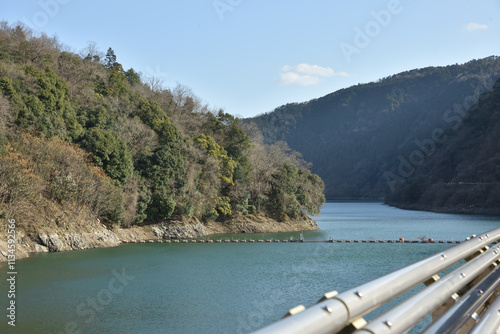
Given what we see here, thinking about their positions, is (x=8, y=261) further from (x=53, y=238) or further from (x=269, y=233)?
(x=269, y=233)

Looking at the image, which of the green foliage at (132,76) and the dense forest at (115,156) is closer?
the dense forest at (115,156)

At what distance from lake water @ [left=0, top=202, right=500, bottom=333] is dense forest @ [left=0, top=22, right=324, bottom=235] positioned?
354 cm

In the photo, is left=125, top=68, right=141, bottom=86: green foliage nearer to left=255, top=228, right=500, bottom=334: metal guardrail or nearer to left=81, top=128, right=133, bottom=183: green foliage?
left=81, top=128, right=133, bottom=183: green foliage

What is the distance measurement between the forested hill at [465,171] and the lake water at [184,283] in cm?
4051

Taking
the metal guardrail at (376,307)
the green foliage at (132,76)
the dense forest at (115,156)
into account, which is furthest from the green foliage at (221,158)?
the metal guardrail at (376,307)

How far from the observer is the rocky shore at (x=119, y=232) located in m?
23.5

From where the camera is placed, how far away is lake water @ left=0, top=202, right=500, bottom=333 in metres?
12.6

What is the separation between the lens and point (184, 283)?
18234 millimetres

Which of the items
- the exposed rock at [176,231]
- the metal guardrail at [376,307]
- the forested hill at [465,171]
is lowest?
the exposed rock at [176,231]

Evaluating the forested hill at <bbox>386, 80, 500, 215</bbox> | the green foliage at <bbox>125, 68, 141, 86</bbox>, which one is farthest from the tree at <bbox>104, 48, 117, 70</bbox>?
the forested hill at <bbox>386, 80, 500, 215</bbox>

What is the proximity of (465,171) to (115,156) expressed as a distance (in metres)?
59.5

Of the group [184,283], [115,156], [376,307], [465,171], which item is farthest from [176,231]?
[465,171]

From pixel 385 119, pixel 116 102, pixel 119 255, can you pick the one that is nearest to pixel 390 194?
pixel 385 119

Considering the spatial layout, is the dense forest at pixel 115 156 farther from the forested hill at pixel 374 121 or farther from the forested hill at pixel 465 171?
the forested hill at pixel 374 121
